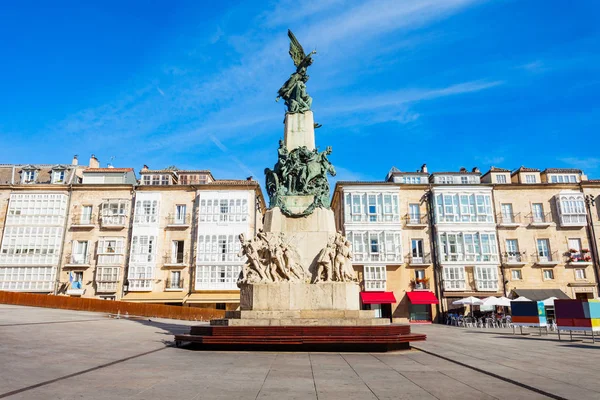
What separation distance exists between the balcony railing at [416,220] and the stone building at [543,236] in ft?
24.6

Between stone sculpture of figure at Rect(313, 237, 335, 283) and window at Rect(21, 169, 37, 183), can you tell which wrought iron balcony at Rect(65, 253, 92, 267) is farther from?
stone sculpture of figure at Rect(313, 237, 335, 283)

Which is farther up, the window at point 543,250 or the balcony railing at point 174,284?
the window at point 543,250

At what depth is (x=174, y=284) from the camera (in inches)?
1654

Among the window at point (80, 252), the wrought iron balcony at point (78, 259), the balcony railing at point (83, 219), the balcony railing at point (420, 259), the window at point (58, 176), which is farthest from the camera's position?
the window at point (58, 176)

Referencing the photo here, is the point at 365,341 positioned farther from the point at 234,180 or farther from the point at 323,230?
the point at 234,180

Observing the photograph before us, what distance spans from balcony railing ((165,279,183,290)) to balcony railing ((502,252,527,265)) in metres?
32.4

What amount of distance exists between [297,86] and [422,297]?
28.8m

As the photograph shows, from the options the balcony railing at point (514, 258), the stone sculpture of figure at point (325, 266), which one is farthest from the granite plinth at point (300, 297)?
the balcony railing at point (514, 258)

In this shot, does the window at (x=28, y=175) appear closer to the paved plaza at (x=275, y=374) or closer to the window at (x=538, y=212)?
the paved plaza at (x=275, y=374)

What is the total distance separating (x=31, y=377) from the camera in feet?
22.7

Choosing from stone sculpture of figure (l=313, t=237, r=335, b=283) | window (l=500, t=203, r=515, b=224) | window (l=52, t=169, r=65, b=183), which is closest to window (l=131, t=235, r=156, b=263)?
window (l=52, t=169, r=65, b=183)

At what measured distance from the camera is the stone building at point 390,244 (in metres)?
40.4

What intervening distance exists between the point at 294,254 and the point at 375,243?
28.8m

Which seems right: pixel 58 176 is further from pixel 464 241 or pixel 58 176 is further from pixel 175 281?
pixel 464 241
